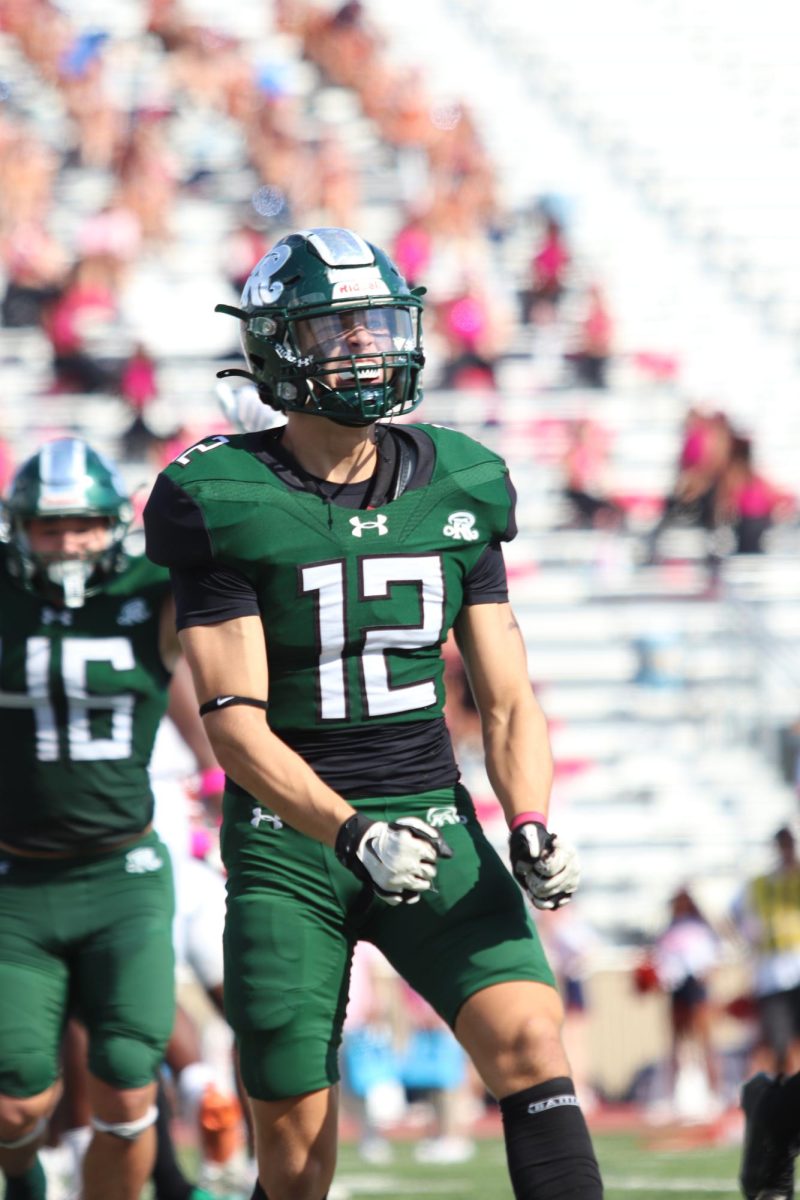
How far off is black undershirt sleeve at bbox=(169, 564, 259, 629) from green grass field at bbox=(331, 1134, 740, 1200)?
3.08 m

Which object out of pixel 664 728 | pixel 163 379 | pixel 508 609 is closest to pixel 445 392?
pixel 163 379

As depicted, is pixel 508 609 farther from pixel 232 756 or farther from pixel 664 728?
pixel 664 728

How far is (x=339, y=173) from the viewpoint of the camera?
54.4ft

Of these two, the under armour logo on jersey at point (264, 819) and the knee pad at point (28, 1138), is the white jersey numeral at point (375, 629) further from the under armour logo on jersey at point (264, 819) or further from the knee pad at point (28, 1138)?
the knee pad at point (28, 1138)

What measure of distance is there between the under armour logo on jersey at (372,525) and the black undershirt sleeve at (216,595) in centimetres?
20

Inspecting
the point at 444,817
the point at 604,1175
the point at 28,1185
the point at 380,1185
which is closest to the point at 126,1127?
the point at 28,1185

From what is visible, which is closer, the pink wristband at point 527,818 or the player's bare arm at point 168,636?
the pink wristband at point 527,818

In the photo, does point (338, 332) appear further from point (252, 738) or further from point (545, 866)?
point (545, 866)

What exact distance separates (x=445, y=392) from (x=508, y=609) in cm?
1101

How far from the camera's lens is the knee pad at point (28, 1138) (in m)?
4.99

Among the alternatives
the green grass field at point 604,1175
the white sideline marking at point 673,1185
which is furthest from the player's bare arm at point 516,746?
the white sideline marking at point 673,1185

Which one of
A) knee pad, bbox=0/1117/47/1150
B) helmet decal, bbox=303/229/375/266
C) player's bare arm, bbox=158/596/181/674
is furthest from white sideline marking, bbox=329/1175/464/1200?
helmet decal, bbox=303/229/375/266

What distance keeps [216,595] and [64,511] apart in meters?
1.38

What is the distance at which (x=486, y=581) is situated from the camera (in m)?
4.09
